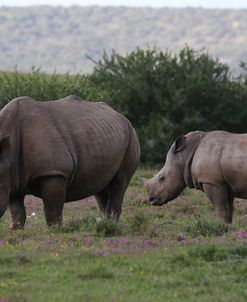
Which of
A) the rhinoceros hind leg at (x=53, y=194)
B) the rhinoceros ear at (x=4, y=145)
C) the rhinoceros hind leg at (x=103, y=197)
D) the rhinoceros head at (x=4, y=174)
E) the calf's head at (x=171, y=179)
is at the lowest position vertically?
the rhinoceros hind leg at (x=103, y=197)

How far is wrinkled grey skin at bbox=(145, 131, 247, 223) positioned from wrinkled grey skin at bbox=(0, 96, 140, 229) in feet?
3.02

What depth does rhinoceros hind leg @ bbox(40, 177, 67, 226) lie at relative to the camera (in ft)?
38.3

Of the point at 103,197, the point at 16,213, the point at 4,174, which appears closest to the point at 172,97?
the point at 103,197

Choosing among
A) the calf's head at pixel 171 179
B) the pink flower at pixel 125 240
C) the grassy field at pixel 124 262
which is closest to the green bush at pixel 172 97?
the calf's head at pixel 171 179

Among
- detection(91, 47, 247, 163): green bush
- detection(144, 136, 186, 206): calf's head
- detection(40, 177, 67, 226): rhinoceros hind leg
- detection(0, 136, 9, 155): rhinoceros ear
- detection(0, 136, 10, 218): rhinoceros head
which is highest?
detection(0, 136, 9, 155): rhinoceros ear

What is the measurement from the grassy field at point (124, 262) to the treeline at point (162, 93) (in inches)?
624

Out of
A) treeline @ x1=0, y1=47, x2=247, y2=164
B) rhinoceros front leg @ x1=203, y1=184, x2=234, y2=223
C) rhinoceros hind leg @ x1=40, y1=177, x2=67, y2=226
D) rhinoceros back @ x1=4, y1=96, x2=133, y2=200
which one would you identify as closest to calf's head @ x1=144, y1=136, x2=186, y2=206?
rhinoceros back @ x1=4, y1=96, x2=133, y2=200

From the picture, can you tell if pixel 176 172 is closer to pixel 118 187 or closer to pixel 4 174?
pixel 118 187

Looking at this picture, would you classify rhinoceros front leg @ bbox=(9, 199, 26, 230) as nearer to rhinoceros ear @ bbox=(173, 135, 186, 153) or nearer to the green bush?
rhinoceros ear @ bbox=(173, 135, 186, 153)

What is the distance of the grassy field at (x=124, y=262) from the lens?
8.08 metres

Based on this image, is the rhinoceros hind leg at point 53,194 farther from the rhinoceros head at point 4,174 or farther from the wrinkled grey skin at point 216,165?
the wrinkled grey skin at point 216,165

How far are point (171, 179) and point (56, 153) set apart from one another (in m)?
2.67

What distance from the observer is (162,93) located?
29.5 m

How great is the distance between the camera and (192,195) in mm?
18891
